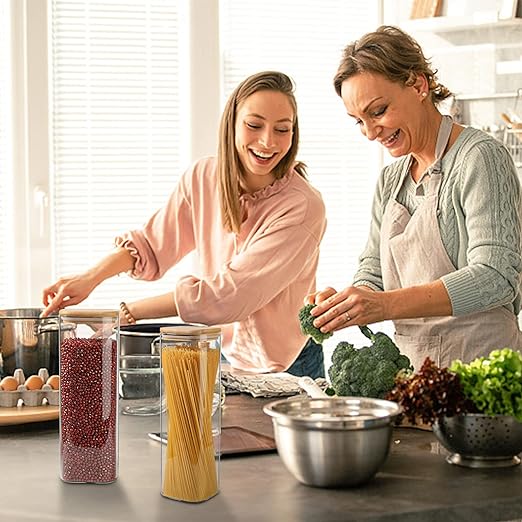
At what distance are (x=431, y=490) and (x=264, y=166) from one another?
1.62m

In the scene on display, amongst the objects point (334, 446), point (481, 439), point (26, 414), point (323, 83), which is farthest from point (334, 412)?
point (323, 83)

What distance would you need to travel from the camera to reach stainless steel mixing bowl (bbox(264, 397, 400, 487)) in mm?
1559

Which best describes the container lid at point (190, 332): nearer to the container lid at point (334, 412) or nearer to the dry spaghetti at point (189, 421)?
the dry spaghetti at point (189, 421)

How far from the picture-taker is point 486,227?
2.29 m

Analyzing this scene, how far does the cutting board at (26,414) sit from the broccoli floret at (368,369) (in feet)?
1.96

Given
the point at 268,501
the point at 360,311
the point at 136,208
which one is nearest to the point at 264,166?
the point at 360,311

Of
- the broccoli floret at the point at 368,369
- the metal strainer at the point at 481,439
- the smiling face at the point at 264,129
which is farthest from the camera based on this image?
the smiling face at the point at 264,129

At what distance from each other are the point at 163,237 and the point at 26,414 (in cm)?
121

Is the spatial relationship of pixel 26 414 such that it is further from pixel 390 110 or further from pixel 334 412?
pixel 390 110

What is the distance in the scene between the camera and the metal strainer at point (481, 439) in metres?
1.65

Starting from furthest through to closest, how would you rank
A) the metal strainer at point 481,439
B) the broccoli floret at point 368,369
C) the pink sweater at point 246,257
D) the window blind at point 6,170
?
the window blind at point 6,170
the pink sweater at point 246,257
the broccoli floret at point 368,369
the metal strainer at point 481,439

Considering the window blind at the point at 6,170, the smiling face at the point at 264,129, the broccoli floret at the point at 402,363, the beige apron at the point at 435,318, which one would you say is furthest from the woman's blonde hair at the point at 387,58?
the window blind at the point at 6,170

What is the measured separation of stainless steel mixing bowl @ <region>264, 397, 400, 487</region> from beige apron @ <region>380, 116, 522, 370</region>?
0.87 m

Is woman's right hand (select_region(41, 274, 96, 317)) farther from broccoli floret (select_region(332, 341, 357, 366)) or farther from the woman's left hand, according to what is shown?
broccoli floret (select_region(332, 341, 357, 366))
